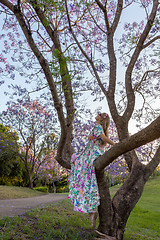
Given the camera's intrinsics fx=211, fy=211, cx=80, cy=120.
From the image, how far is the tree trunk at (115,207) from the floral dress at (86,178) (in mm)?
182

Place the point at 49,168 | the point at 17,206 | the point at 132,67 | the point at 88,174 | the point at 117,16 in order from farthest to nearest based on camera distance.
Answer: the point at 49,168 → the point at 17,206 → the point at 117,16 → the point at 132,67 → the point at 88,174

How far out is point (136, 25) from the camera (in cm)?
655

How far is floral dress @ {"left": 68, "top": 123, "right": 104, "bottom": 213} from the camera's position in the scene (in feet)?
10.8

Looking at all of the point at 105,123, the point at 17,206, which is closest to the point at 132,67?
the point at 105,123

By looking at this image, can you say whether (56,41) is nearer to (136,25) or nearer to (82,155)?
(82,155)

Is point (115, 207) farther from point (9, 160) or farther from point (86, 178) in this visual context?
point (9, 160)

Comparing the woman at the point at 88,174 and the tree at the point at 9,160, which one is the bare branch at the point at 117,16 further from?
the tree at the point at 9,160

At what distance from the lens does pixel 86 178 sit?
3.42 meters

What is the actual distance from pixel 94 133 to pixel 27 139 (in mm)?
10651

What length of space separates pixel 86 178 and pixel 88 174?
3.0 inches

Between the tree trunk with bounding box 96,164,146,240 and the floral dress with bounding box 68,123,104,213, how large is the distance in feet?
0.60

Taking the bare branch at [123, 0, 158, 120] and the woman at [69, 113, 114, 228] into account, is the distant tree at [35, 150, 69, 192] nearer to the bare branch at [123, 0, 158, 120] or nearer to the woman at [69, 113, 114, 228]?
the bare branch at [123, 0, 158, 120]

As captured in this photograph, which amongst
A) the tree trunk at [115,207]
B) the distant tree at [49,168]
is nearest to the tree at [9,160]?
the distant tree at [49,168]

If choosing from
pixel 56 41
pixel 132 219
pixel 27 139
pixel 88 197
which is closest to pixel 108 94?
pixel 56 41
